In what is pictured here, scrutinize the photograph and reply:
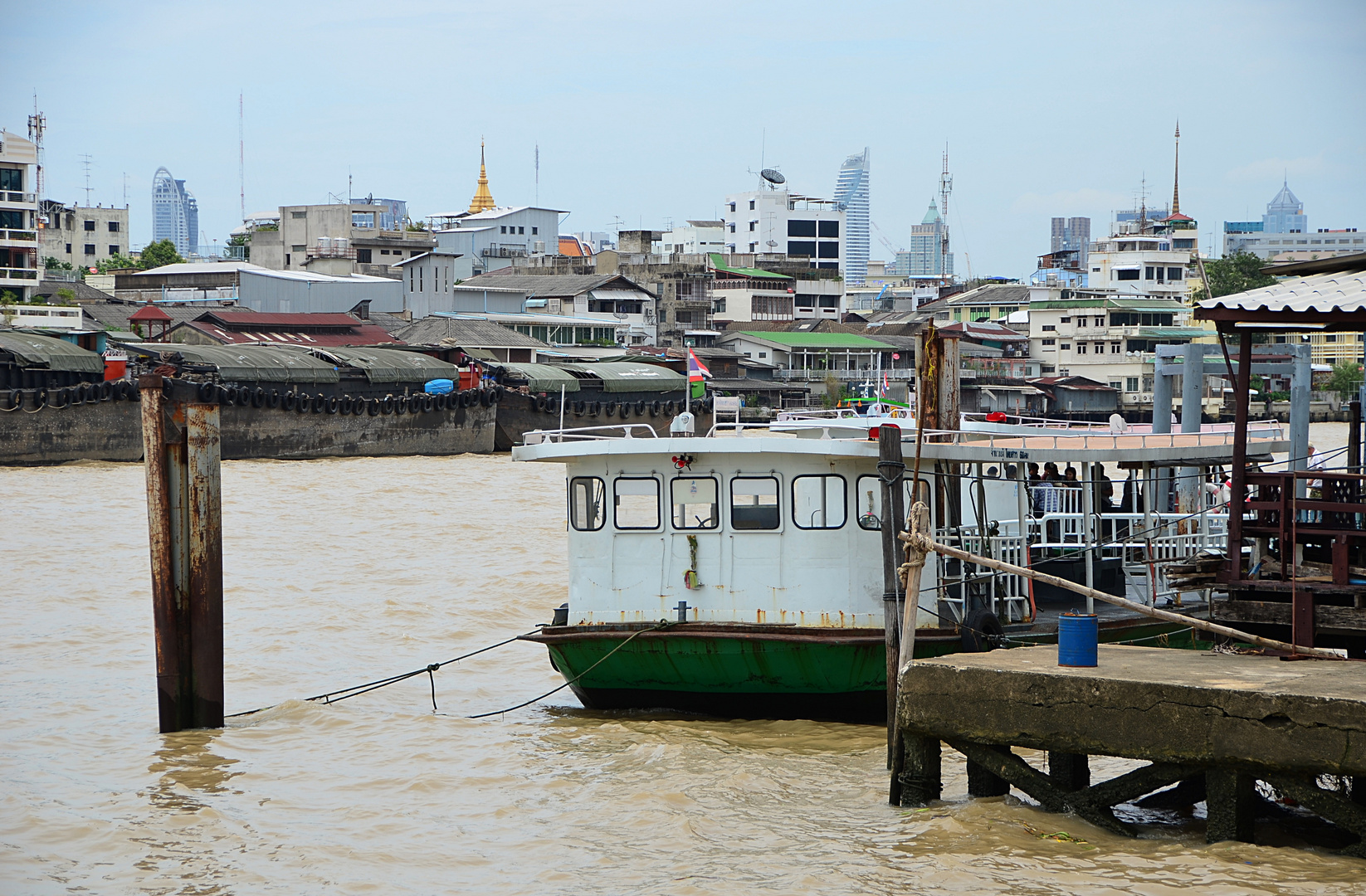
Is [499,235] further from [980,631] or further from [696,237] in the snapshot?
[980,631]

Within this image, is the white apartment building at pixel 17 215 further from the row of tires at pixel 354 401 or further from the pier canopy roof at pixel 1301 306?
the pier canopy roof at pixel 1301 306

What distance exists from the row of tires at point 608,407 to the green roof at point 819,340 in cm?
1275

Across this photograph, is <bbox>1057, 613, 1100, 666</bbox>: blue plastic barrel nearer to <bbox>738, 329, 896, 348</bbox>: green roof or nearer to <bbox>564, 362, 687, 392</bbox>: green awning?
<bbox>564, 362, 687, 392</bbox>: green awning

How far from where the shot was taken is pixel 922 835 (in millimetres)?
7812

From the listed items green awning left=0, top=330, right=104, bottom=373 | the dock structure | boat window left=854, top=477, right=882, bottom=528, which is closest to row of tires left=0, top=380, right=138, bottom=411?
green awning left=0, top=330, right=104, bottom=373

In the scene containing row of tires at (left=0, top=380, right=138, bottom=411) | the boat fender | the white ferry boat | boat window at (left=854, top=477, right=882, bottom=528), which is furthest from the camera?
row of tires at (left=0, top=380, right=138, bottom=411)

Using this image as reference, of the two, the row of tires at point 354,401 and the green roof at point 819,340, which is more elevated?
the green roof at point 819,340

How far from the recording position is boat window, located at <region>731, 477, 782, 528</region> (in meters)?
11.3

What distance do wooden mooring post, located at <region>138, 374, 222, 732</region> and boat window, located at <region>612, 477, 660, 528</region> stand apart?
3.26 meters

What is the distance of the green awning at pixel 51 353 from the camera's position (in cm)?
3578

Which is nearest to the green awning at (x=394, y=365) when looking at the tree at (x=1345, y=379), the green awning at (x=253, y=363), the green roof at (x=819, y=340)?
the green awning at (x=253, y=363)

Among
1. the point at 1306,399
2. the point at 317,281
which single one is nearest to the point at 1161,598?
the point at 1306,399

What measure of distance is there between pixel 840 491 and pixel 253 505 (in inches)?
743

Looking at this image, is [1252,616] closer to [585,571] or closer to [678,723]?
[678,723]
